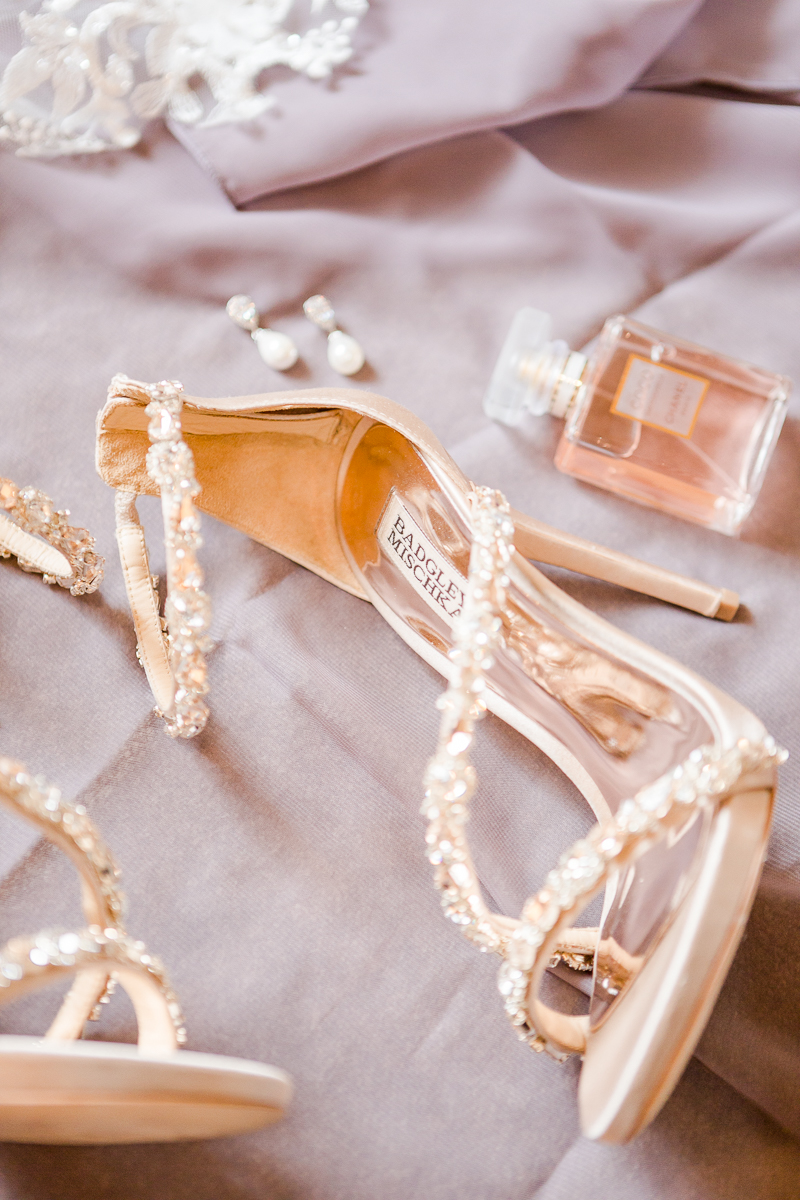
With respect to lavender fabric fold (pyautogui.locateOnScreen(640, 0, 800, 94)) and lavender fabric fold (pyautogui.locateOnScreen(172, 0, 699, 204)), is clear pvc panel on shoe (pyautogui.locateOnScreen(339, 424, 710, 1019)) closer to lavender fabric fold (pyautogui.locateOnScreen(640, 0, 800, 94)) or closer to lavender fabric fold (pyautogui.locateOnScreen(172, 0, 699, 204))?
lavender fabric fold (pyautogui.locateOnScreen(172, 0, 699, 204))

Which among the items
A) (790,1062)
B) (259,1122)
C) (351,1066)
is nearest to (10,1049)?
(259,1122)

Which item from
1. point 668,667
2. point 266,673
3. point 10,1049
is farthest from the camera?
point 266,673

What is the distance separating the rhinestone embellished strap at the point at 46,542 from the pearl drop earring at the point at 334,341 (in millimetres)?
194

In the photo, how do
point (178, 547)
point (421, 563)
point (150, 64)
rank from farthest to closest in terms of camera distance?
point (150, 64), point (421, 563), point (178, 547)

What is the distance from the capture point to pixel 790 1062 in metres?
0.38

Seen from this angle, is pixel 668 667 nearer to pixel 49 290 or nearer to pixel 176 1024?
pixel 176 1024

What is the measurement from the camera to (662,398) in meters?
0.49

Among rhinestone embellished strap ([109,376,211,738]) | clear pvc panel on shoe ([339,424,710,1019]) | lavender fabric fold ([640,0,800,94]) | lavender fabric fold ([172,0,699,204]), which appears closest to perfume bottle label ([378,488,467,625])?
clear pvc panel on shoe ([339,424,710,1019])

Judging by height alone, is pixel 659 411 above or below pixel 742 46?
below

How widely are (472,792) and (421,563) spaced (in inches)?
6.1

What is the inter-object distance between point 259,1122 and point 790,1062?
26 centimetres

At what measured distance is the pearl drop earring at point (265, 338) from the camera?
52cm

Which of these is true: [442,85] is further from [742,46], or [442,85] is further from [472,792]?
[472,792]

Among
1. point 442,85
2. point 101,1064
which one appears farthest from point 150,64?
point 101,1064
